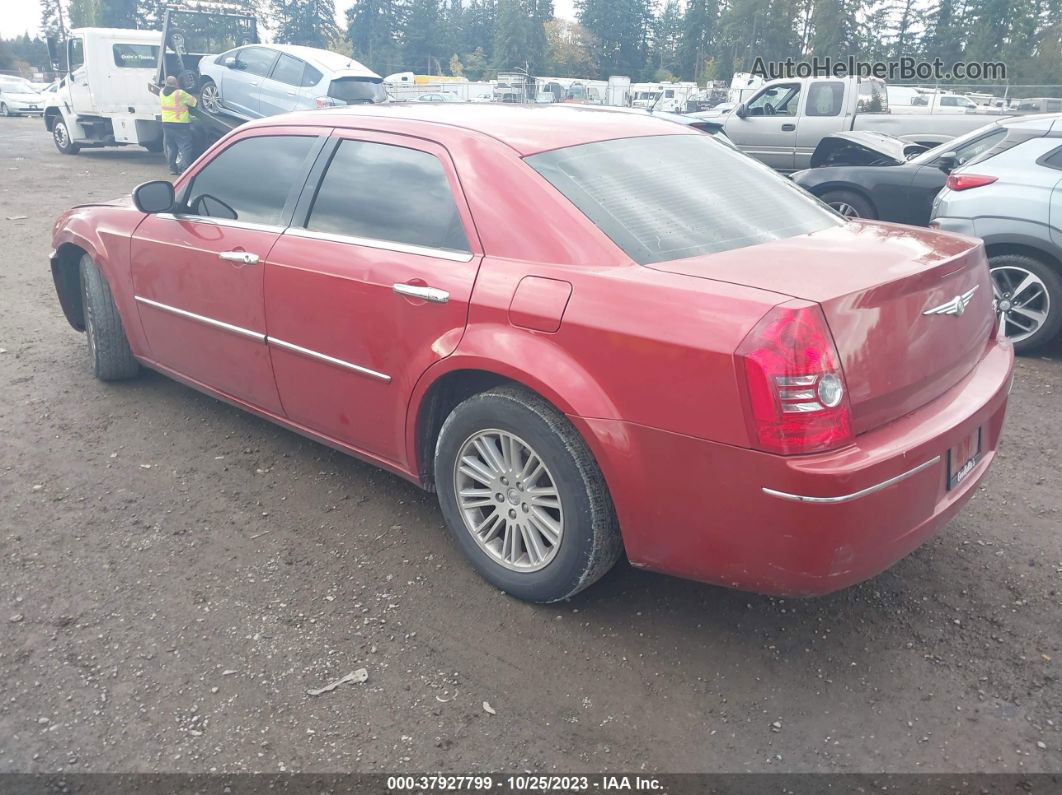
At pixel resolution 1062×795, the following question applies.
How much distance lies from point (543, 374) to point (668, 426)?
463 millimetres

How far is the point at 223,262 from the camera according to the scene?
3.92m

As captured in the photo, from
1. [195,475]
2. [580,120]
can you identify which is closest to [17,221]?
[195,475]

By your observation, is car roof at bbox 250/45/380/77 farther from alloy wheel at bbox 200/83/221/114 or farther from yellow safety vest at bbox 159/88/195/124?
yellow safety vest at bbox 159/88/195/124

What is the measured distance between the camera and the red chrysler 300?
2.40m

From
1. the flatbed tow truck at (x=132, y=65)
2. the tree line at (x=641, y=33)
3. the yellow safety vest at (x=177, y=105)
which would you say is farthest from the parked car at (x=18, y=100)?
the tree line at (x=641, y=33)

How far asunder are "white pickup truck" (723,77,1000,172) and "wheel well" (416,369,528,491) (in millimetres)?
12495

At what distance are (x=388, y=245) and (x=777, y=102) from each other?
42.4 ft

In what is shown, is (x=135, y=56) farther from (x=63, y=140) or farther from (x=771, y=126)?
(x=771, y=126)

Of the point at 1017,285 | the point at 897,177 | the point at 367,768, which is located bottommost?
the point at 367,768

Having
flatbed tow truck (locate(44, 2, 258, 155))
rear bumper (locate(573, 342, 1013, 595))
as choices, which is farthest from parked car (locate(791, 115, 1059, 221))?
flatbed tow truck (locate(44, 2, 258, 155))

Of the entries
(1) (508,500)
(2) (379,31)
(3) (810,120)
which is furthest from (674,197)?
(2) (379,31)

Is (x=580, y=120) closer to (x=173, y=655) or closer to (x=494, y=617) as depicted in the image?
(x=494, y=617)

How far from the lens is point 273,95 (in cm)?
1481

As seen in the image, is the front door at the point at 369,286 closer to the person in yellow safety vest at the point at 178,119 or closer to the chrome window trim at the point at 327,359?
the chrome window trim at the point at 327,359
